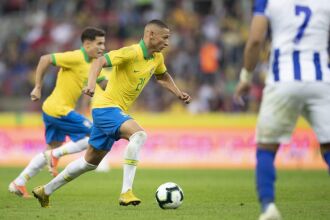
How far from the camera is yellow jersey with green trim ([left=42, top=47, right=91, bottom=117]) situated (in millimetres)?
11742

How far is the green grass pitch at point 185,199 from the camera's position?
8.50 metres

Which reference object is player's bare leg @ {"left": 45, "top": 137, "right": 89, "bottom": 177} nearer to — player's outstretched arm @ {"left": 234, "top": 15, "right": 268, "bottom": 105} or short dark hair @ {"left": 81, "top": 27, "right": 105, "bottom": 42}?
short dark hair @ {"left": 81, "top": 27, "right": 105, "bottom": 42}

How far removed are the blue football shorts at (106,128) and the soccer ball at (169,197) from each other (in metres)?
0.85

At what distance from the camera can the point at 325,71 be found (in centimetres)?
680

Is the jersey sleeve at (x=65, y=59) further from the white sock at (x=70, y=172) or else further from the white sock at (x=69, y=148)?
the white sock at (x=70, y=172)

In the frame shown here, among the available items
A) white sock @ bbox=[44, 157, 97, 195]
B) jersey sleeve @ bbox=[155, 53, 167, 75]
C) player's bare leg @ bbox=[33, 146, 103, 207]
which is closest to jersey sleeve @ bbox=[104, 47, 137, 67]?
jersey sleeve @ bbox=[155, 53, 167, 75]

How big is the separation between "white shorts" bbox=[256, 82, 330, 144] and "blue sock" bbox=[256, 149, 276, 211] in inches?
5.3

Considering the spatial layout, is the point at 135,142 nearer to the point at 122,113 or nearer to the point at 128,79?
the point at 122,113

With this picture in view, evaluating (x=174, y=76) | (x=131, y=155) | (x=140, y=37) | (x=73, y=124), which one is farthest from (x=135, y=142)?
(x=140, y=37)

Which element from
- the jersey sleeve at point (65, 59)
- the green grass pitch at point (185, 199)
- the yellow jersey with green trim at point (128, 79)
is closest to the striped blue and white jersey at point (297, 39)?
the green grass pitch at point (185, 199)

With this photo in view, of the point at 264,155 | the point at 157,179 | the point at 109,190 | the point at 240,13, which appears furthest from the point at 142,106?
the point at 264,155

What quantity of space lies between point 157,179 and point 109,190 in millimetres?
2795

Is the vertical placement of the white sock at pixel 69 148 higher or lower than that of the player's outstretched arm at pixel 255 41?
higher

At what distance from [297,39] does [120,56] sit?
9.78 ft
